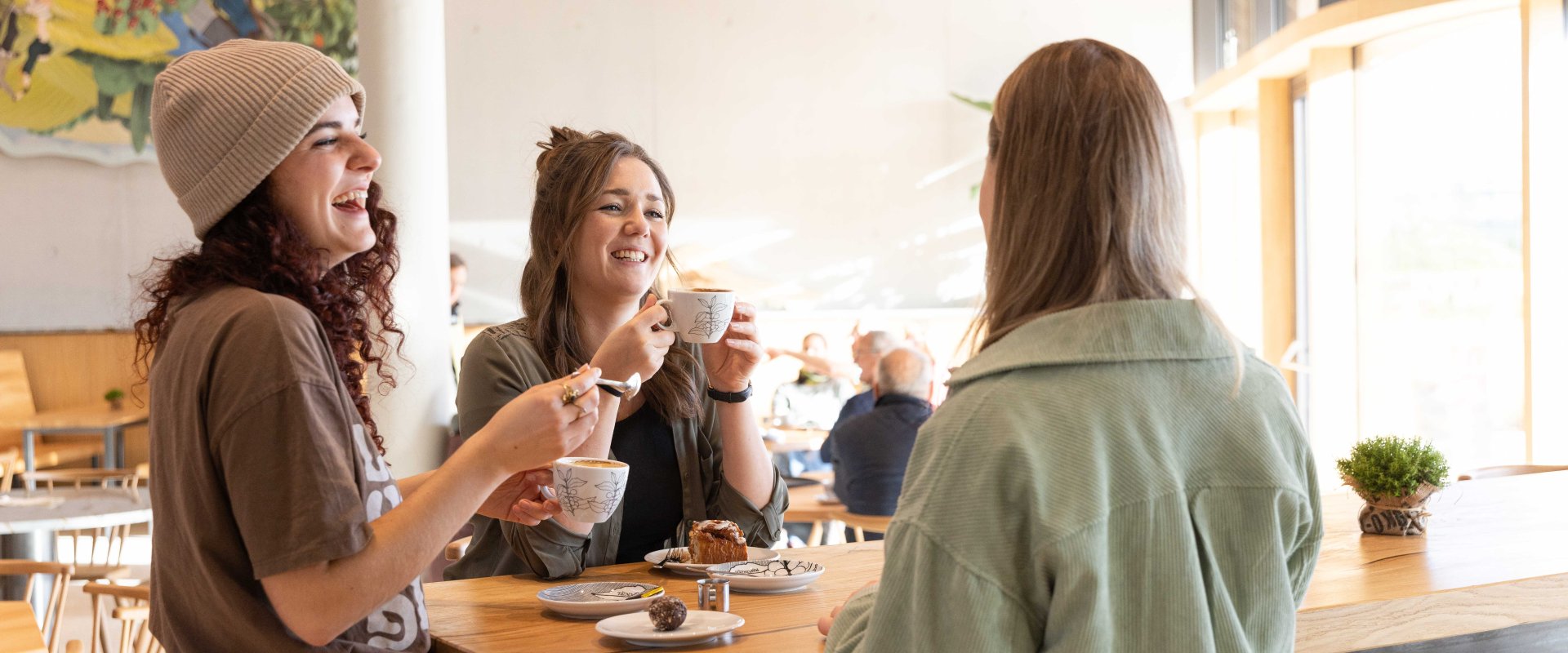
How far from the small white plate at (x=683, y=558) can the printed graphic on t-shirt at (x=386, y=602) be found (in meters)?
0.54

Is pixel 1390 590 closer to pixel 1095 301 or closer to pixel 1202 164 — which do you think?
pixel 1095 301

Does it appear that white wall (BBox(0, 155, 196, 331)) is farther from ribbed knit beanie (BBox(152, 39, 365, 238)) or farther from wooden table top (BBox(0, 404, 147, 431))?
→ ribbed knit beanie (BBox(152, 39, 365, 238))

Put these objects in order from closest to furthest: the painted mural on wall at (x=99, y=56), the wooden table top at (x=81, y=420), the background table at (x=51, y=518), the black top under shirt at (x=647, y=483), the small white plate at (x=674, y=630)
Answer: the small white plate at (x=674, y=630)
the black top under shirt at (x=647, y=483)
the background table at (x=51, y=518)
the wooden table top at (x=81, y=420)
the painted mural on wall at (x=99, y=56)

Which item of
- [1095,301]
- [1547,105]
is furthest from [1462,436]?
[1095,301]

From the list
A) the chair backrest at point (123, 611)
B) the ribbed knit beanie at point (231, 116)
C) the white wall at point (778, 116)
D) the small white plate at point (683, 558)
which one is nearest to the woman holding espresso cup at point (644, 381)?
the small white plate at point (683, 558)

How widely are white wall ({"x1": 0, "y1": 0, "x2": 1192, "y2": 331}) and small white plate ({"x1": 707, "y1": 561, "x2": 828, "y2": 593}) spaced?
20.8ft

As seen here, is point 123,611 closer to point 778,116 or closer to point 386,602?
point 386,602

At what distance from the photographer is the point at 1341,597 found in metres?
1.73

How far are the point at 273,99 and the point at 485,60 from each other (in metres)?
7.13

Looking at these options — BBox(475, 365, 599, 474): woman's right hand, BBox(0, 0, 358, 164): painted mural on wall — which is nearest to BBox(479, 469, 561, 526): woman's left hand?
BBox(475, 365, 599, 474): woman's right hand

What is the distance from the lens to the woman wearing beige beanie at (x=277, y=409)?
122cm

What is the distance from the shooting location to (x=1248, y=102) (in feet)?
26.4

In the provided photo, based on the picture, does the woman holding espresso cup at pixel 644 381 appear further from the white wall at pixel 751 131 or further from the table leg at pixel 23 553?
the white wall at pixel 751 131

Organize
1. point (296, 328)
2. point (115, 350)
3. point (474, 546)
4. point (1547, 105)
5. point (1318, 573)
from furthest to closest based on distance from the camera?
1. point (115, 350)
2. point (1547, 105)
3. point (474, 546)
4. point (1318, 573)
5. point (296, 328)
